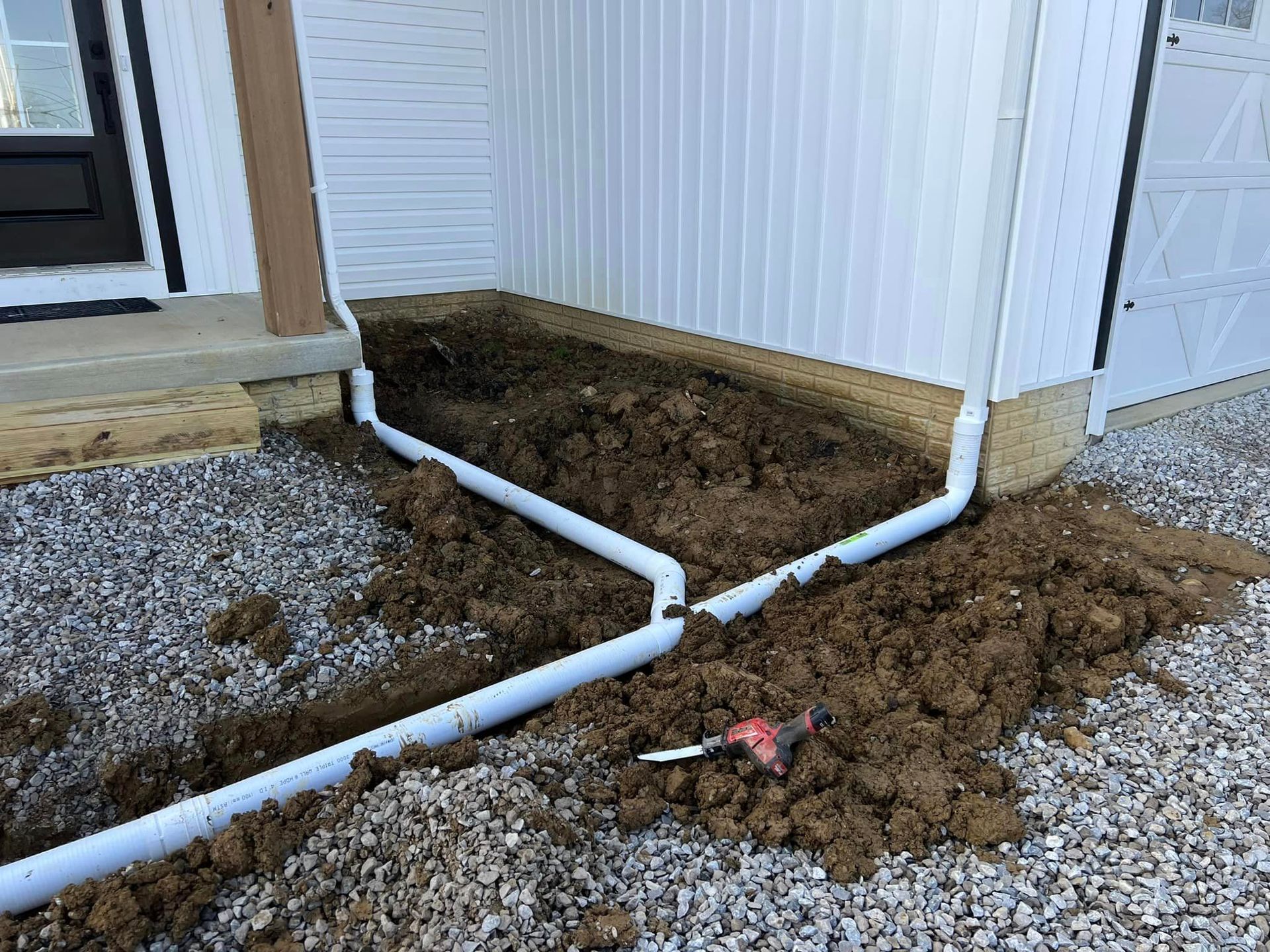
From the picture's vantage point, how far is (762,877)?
7.40ft

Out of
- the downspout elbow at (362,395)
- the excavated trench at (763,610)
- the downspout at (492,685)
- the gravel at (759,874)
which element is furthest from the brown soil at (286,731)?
the downspout elbow at (362,395)

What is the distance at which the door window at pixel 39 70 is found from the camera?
5.22m

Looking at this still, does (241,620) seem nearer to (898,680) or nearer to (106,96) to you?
(898,680)

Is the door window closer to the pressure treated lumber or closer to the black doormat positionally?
the black doormat

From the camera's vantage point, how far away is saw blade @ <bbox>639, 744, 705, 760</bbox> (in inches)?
105

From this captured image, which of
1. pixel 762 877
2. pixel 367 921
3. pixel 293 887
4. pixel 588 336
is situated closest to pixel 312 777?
pixel 293 887

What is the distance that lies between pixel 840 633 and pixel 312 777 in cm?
188

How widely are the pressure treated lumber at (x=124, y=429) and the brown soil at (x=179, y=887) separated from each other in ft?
7.80

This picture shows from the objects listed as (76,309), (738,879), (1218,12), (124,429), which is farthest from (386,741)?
(1218,12)

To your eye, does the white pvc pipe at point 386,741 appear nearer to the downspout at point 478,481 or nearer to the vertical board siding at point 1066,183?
the downspout at point 478,481

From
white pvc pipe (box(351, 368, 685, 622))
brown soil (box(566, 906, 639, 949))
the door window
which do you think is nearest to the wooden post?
white pvc pipe (box(351, 368, 685, 622))

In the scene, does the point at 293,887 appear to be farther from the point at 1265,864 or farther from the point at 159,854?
the point at 1265,864

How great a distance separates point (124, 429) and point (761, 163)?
3638 millimetres

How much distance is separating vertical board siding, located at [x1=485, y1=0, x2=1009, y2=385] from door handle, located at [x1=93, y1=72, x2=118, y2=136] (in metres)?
3.00
